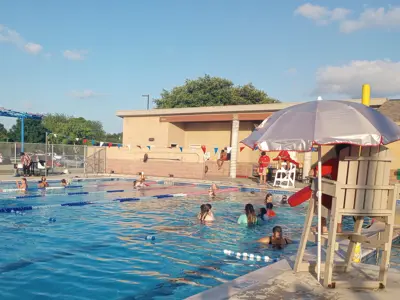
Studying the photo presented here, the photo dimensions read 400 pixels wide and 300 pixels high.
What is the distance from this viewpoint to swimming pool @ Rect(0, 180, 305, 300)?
18.6 feet

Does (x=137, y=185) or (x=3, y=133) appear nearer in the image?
(x=137, y=185)

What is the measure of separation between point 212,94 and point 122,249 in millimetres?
36968

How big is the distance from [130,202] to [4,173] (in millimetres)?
12306

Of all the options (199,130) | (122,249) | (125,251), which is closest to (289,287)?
(125,251)

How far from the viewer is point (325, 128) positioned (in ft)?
13.6

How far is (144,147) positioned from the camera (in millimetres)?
27797

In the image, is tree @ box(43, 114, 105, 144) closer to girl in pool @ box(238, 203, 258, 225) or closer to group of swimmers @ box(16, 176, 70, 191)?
group of swimmers @ box(16, 176, 70, 191)

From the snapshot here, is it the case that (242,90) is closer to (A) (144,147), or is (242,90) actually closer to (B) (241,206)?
(A) (144,147)

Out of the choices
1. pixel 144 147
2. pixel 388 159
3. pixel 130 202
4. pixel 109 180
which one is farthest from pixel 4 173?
pixel 388 159

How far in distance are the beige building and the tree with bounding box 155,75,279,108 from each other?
14032 mm

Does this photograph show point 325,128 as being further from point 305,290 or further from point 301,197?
point 305,290

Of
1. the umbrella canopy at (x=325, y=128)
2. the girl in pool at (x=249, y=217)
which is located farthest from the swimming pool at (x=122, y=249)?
the umbrella canopy at (x=325, y=128)

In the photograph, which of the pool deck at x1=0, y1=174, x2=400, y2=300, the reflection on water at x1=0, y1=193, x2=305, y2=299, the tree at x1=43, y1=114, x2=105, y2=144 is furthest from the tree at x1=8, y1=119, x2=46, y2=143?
the pool deck at x1=0, y1=174, x2=400, y2=300

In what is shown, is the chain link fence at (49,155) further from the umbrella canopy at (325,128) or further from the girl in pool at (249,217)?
the umbrella canopy at (325,128)
